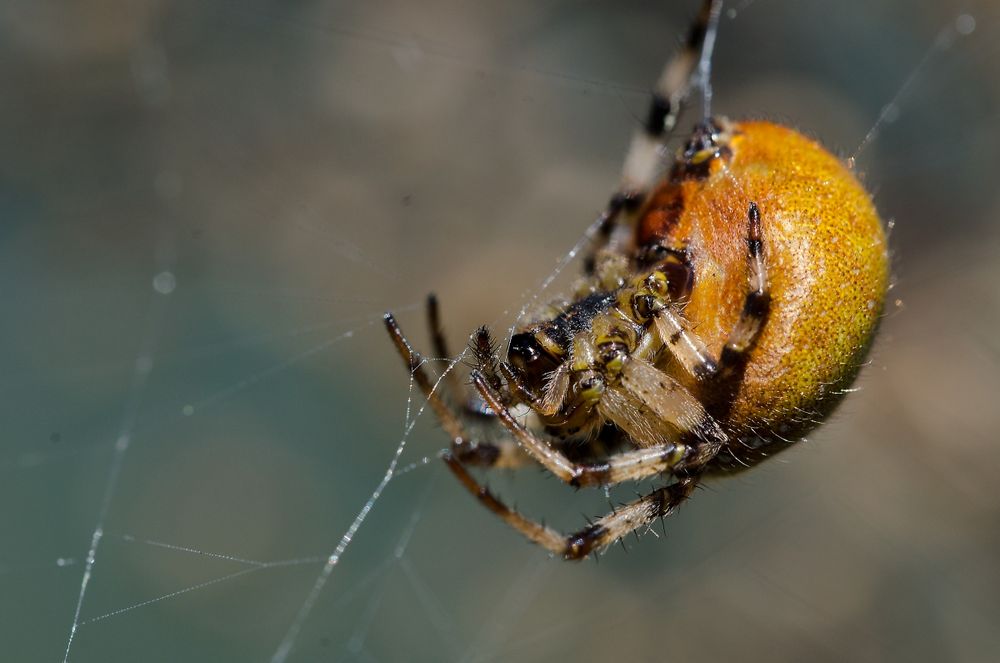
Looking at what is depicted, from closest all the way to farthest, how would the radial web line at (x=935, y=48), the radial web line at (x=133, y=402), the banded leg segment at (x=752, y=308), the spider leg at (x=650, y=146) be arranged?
1. the banded leg segment at (x=752, y=308)
2. the spider leg at (x=650, y=146)
3. the radial web line at (x=133, y=402)
4. the radial web line at (x=935, y=48)

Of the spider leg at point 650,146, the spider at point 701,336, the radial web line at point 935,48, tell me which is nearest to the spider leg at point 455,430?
Answer: the spider at point 701,336

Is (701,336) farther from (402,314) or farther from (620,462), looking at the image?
(402,314)

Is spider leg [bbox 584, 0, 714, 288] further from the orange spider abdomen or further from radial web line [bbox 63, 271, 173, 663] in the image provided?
radial web line [bbox 63, 271, 173, 663]

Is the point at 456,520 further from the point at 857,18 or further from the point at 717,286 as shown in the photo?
the point at 857,18

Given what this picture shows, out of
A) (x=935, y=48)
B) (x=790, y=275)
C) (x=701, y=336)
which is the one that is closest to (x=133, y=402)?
(x=701, y=336)

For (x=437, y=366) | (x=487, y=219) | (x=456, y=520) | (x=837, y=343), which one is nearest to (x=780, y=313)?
(x=837, y=343)

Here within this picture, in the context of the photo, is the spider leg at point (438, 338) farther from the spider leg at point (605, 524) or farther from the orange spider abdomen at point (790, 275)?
the orange spider abdomen at point (790, 275)

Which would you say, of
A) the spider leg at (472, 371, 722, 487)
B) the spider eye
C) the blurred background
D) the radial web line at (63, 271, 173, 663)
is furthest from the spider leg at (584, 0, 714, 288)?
the radial web line at (63, 271, 173, 663)
